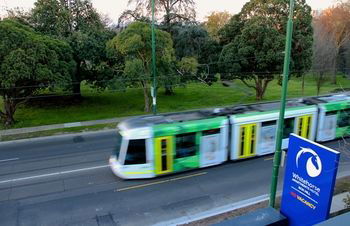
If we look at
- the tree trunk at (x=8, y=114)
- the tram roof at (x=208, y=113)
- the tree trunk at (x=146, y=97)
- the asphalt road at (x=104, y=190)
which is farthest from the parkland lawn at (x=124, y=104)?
the asphalt road at (x=104, y=190)

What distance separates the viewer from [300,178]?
7.29 metres

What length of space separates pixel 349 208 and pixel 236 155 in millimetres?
5630

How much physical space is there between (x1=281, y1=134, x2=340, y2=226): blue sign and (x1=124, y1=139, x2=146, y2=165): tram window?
5800 mm

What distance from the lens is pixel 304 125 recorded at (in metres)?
15.4

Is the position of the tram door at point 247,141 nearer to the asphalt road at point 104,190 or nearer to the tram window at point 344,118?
the asphalt road at point 104,190

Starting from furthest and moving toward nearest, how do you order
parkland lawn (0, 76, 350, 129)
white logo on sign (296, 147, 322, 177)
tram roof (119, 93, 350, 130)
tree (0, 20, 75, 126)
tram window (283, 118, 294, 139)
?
parkland lawn (0, 76, 350, 129), tree (0, 20, 75, 126), tram window (283, 118, 294, 139), tram roof (119, 93, 350, 130), white logo on sign (296, 147, 322, 177)

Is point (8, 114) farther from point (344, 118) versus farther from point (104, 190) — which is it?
point (344, 118)

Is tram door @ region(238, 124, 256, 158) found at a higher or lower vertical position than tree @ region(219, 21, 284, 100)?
lower

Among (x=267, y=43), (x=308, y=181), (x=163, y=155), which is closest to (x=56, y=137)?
(x=163, y=155)

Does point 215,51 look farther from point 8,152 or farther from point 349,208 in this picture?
point 349,208

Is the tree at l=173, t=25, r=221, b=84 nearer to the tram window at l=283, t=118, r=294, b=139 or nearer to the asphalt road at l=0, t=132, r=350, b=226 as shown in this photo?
the tram window at l=283, t=118, r=294, b=139

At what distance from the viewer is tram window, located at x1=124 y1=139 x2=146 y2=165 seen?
11.6 metres

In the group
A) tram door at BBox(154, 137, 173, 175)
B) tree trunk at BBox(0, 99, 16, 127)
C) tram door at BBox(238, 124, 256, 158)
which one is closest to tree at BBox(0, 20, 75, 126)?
tree trunk at BBox(0, 99, 16, 127)

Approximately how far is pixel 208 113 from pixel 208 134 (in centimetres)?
144
